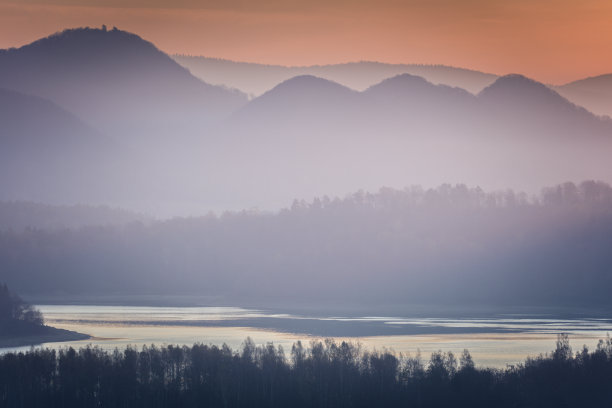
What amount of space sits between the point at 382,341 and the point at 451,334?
34.2 ft

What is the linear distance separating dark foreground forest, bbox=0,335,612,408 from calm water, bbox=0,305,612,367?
1590 cm

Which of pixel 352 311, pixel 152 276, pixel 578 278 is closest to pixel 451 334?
pixel 352 311

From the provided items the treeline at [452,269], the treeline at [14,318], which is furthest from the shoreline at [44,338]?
the treeline at [452,269]

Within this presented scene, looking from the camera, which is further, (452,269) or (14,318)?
(452,269)

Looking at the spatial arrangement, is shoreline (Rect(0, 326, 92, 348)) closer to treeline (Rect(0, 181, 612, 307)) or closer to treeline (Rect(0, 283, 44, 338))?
treeline (Rect(0, 283, 44, 338))

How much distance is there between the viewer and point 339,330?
12075cm

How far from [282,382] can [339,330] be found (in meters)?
49.2

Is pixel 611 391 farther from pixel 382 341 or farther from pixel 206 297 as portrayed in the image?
pixel 206 297

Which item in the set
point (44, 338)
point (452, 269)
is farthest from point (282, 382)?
point (452, 269)

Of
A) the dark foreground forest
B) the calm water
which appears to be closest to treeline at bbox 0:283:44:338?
the calm water

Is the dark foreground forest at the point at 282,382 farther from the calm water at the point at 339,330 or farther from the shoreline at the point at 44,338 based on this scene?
the shoreline at the point at 44,338

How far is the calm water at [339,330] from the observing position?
102m

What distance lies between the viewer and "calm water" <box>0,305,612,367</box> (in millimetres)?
102500

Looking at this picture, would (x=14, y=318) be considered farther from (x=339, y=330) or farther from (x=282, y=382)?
(x=282, y=382)
